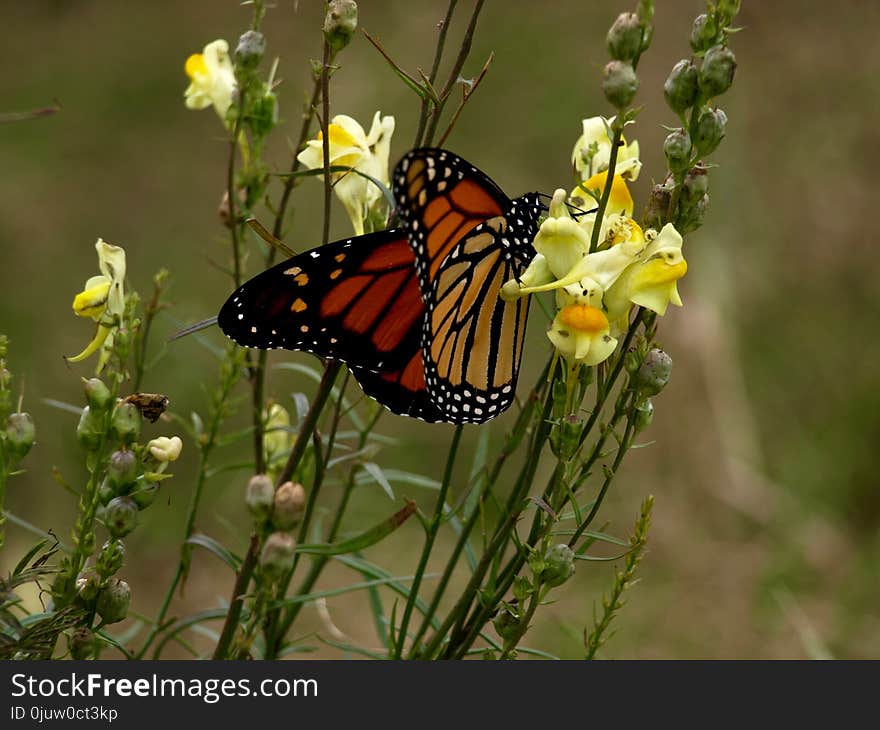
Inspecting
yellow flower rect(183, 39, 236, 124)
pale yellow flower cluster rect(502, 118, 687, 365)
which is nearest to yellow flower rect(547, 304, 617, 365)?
pale yellow flower cluster rect(502, 118, 687, 365)

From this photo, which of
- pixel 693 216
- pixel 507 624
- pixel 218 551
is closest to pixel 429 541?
pixel 507 624

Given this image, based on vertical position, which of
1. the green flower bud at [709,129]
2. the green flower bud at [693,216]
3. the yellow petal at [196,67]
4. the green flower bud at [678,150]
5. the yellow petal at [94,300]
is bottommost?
the yellow petal at [94,300]

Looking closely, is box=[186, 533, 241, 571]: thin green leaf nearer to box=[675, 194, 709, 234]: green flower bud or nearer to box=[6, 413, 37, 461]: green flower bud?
box=[6, 413, 37, 461]: green flower bud

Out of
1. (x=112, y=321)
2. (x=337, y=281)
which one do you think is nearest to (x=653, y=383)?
(x=337, y=281)

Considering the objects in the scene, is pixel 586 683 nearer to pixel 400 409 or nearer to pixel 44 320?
pixel 400 409

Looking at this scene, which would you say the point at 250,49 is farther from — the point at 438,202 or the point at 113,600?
the point at 113,600

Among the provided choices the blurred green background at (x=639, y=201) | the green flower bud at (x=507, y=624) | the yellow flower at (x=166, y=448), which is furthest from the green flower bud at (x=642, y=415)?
the blurred green background at (x=639, y=201)

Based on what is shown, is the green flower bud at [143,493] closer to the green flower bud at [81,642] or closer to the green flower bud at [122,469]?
the green flower bud at [122,469]
